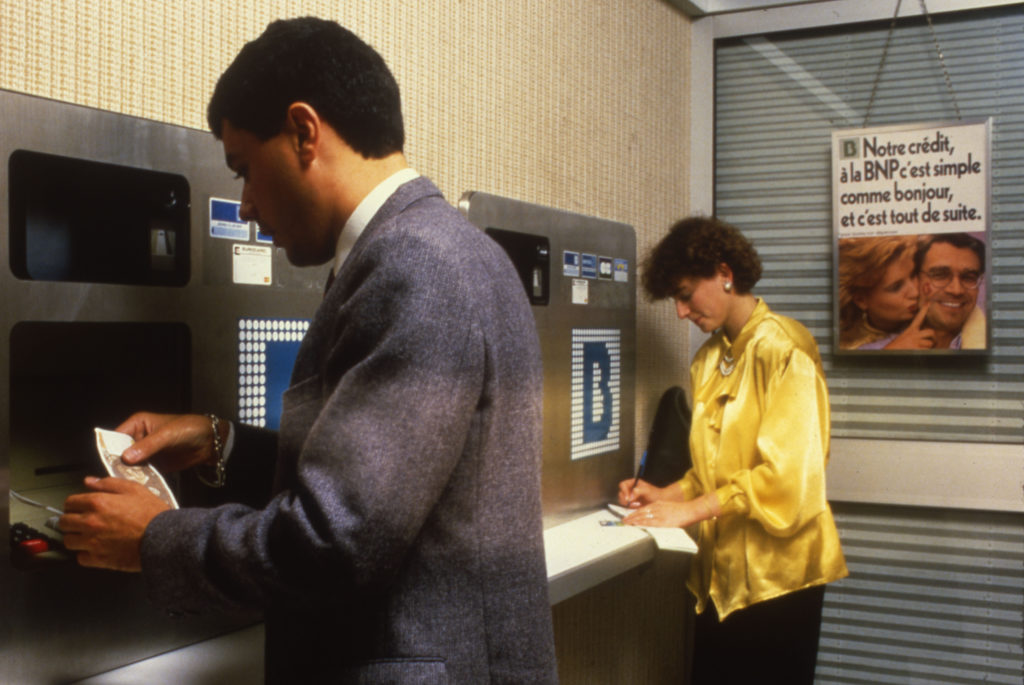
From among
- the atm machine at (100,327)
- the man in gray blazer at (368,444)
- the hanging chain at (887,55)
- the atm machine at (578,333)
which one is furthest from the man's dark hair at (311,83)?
the hanging chain at (887,55)

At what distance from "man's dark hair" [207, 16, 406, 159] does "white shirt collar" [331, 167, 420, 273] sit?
0.04 meters

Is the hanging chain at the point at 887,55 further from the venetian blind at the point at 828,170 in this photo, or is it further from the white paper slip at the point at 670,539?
the white paper slip at the point at 670,539

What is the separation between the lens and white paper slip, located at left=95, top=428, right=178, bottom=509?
110 centimetres

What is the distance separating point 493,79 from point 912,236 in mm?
1530

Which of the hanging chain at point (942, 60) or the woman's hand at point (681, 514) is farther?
the hanging chain at point (942, 60)

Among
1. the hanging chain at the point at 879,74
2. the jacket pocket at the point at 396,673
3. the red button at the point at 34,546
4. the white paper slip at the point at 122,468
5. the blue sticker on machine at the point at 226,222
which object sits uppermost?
the hanging chain at the point at 879,74

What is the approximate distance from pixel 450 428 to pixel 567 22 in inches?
76.5

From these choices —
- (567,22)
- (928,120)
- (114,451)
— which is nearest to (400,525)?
(114,451)

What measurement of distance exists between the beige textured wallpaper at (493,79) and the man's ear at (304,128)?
50 cm

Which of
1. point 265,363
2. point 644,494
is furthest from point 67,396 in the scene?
point 644,494

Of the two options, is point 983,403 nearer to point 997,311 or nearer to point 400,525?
point 997,311

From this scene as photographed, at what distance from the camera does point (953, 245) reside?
283cm

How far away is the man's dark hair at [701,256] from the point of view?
2.46 m

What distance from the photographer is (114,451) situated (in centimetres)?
114
